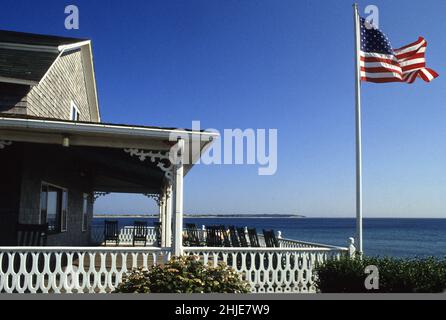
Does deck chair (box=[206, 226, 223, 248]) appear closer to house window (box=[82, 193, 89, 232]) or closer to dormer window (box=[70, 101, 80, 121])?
house window (box=[82, 193, 89, 232])

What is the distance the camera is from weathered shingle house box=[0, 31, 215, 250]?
775cm

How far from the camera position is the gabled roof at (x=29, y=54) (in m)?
9.83

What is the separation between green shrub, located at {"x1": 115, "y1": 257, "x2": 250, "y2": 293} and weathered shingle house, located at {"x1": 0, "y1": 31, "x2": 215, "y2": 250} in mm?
2052

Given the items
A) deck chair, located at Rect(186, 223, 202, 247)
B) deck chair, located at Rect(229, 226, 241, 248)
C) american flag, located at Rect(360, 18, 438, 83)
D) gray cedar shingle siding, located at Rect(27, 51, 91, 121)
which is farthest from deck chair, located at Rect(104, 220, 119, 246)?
american flag, located at Rect(360, 18, 438, 83)

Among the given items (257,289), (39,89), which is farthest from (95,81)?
(257,289)

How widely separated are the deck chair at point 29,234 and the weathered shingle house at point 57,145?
145mm

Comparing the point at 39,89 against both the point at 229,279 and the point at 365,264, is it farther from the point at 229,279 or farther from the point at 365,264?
the point at 365,264

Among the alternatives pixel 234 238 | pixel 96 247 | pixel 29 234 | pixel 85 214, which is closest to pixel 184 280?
pixel 96 247

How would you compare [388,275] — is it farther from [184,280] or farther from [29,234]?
[29,234]

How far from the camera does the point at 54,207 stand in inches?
471

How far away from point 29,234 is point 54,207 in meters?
2.86

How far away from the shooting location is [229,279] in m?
5.92

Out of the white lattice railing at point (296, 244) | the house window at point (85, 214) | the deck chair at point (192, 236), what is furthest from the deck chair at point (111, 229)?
the white lattice railing at point (296, 244)

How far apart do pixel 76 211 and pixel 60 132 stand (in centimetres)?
783
